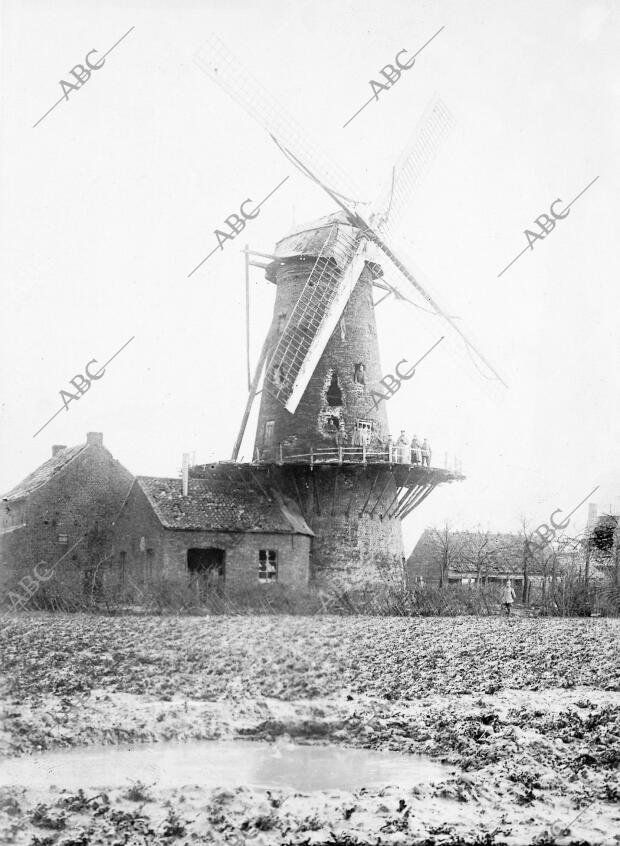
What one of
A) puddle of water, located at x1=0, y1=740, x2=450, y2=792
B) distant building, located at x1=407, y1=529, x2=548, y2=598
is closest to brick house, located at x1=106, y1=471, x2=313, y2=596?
puddle of water, located at x1=0, y1=740, x2=450, y2=792

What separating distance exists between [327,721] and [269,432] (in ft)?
56.9

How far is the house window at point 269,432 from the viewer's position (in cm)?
2688

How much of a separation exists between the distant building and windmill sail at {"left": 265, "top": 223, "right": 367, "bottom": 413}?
17.6 meters

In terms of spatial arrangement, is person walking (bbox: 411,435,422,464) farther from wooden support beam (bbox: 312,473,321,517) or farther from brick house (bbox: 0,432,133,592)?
brick house (bbox: 0,432,133,592)

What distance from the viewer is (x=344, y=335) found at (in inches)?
1041

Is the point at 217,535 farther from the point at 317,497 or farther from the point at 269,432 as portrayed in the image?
the point at 269,432

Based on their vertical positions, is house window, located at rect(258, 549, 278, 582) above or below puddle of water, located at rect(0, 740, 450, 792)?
above

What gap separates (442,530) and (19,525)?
2446 centimetres

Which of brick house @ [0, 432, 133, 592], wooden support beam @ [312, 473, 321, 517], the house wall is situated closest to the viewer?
the house wall

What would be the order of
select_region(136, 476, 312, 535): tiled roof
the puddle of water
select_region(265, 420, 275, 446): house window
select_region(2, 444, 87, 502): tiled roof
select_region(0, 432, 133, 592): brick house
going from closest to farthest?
the puddle of water → select_region(136, 476, 312, 535): tiled roof → select_region(265, 420, 275, 446): house window → select_region(0, 432, 133, 592): brick house → select_region(2, 444, 87, 502): tiled roof

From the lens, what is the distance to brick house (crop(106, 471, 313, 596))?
25.4 metres

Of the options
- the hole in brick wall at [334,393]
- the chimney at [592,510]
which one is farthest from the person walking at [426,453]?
the chimney at [592,510]

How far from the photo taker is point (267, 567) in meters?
26.1

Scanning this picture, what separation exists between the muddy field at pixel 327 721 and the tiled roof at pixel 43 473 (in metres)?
11.7
